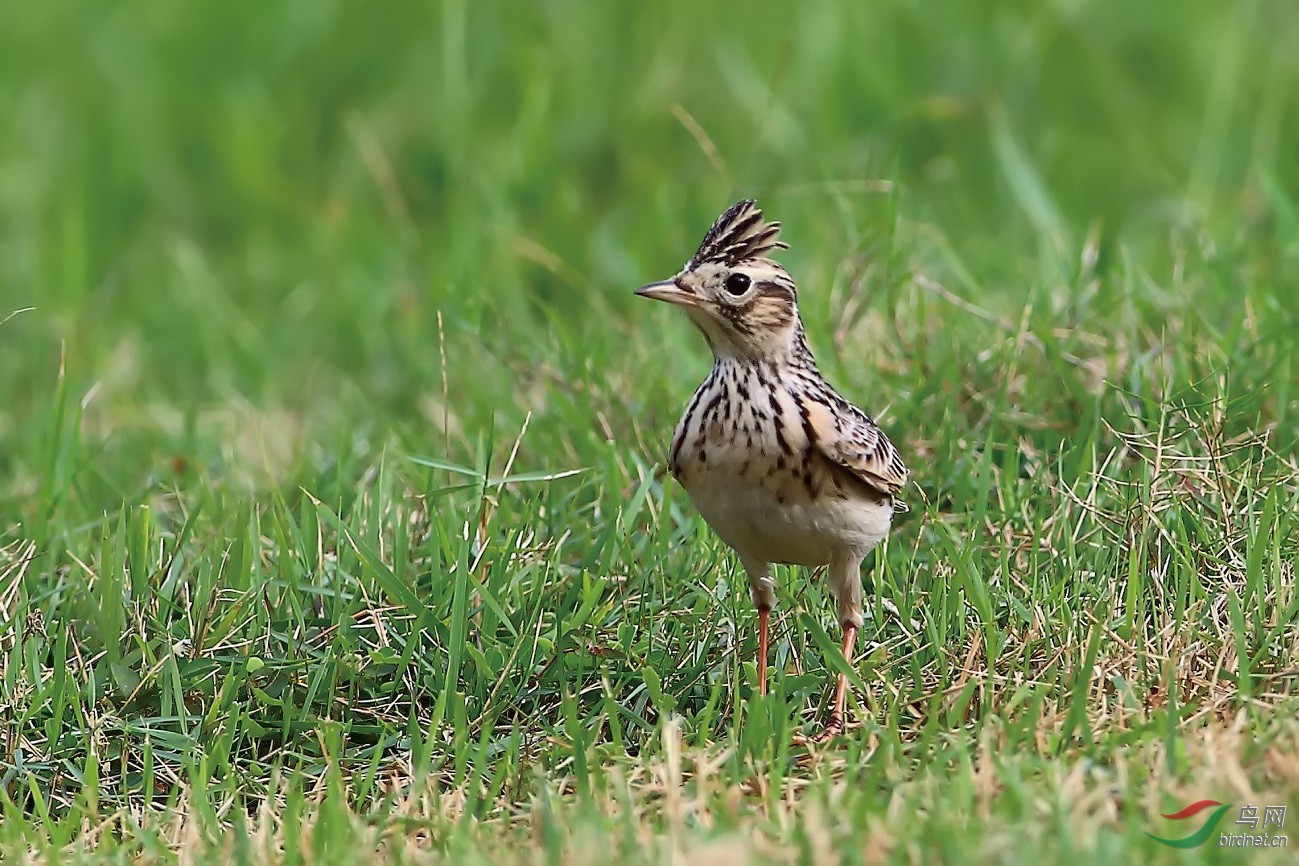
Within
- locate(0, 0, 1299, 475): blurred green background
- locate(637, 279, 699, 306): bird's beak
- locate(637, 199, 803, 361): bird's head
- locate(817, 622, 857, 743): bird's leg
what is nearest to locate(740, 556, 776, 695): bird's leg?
locate(817, 622, 857, 743): bird's leg

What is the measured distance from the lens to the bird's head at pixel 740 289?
455 cm

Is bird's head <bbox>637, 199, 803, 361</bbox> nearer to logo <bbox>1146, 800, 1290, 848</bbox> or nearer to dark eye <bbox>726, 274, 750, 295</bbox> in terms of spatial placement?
dark eye <bbox>726, 274, 750, 295</bbox>

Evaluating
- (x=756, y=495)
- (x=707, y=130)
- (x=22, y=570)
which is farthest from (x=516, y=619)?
(x=707, y=130)

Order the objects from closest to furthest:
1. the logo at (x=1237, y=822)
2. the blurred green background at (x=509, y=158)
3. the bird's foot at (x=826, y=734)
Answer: the logo at (x=1237, y=822) → the bird's foot at (x=826, y=734) → the blurred green background at (x=509, y=158)

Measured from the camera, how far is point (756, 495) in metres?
4.47

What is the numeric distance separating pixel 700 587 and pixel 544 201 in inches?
133

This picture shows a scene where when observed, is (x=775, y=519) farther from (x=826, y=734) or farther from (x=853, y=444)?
(x=826, y=734)

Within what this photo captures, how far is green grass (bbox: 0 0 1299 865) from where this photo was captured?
4191mm

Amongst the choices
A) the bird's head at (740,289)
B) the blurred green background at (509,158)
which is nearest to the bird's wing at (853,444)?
the bird's head at (740,289)

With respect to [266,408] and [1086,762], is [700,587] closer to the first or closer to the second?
[1086,762]

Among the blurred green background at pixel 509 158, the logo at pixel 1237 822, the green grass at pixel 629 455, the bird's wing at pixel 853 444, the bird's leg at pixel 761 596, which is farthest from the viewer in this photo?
the blurred green background at pixel 509 158

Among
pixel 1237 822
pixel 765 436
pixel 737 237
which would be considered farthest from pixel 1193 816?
pixel 737 237

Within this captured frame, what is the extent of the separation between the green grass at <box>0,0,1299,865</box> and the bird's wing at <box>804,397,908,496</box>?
0.99 ft

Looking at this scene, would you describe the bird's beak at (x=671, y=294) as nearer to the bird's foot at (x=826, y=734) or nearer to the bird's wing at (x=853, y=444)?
the bird's wing at (x=853, y=444)
